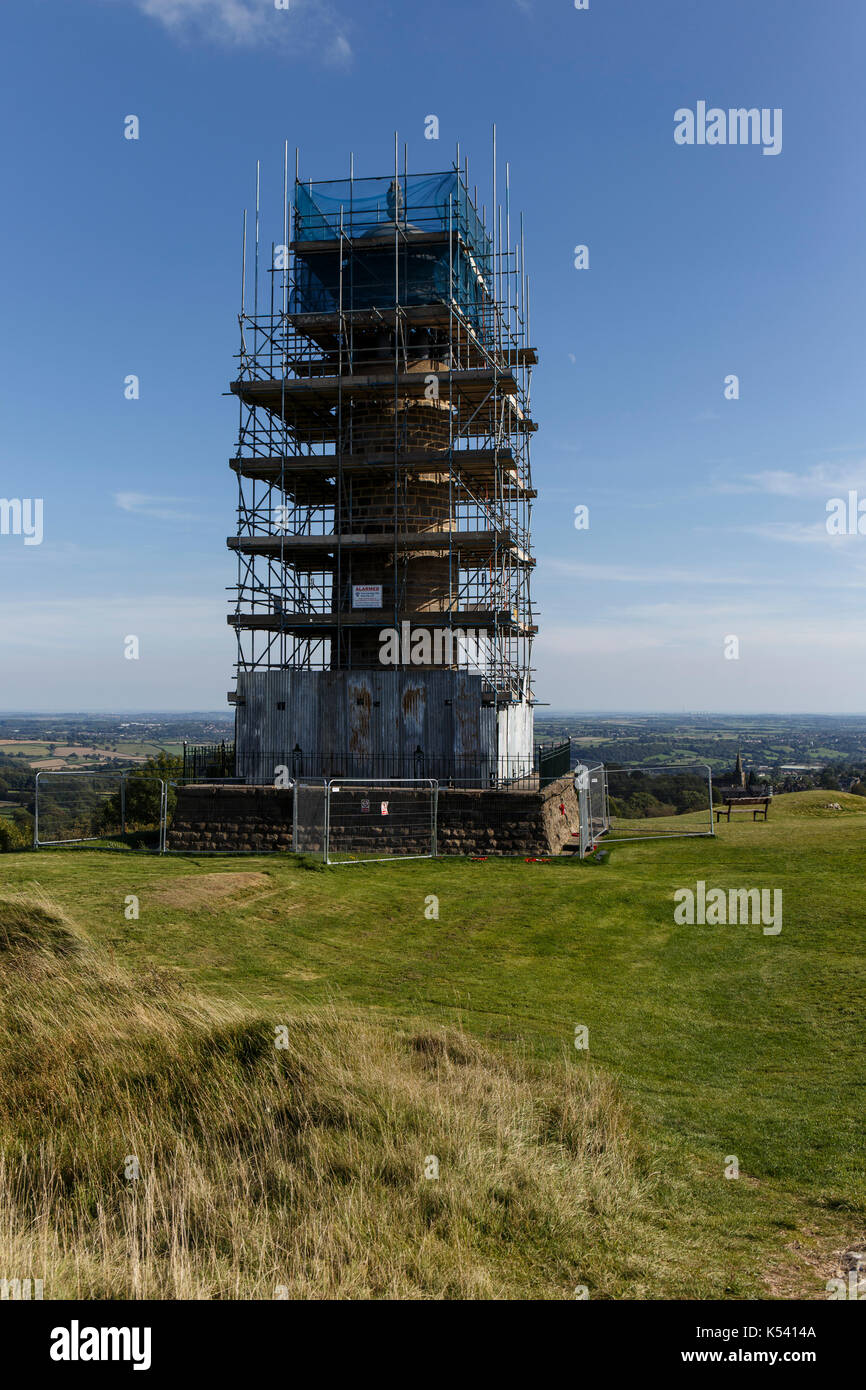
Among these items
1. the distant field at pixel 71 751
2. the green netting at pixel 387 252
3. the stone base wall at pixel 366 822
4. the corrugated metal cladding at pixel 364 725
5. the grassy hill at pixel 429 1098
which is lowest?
the distant field at pixel 71 751

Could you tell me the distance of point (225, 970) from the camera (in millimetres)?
13367

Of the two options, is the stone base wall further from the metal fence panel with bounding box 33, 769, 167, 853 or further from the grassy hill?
the grassy hill

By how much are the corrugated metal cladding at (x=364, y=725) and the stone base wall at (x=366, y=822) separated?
9.68ft

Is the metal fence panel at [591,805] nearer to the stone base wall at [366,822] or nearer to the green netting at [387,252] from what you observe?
the stone base wall at [366,822]

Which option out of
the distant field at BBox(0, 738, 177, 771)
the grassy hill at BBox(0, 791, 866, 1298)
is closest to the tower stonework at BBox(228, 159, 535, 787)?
the grassy hill at BBox(0, 791, 866, 1298)

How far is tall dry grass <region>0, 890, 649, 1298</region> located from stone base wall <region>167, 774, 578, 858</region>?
39.9 ft

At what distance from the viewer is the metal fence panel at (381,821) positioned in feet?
75.3

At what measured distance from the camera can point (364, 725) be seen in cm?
2747

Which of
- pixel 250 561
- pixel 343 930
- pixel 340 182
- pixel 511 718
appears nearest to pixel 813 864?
pixel 343 930

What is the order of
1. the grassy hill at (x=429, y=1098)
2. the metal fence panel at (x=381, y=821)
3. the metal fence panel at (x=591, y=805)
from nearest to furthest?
the grassy hill at (x=429, y=1098) → the metal fence panel at (x=591, y=805) → the metal fence panel at (x=381, y=821)

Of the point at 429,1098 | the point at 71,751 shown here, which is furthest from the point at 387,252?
the point at 71,751

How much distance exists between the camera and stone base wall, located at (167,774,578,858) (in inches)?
888

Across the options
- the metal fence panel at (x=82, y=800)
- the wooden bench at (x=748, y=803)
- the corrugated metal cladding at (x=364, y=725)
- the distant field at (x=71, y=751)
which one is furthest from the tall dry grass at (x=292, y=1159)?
the distant field at (x=71, y=751)
